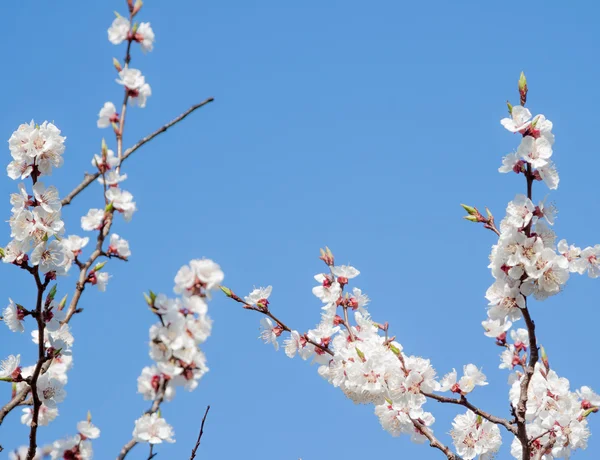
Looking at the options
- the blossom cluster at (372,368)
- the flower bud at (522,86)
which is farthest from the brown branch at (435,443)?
the flower bud at (522,86)

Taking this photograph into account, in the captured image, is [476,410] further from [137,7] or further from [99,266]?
[137,7]

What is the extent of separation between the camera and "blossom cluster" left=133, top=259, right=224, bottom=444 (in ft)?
9.89

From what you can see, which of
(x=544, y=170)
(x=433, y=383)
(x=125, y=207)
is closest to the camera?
(x=125, y=207)

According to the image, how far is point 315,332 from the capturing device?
5637 mm

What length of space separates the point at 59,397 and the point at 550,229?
3.16 m

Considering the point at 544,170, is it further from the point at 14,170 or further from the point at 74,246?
the point at 14,170

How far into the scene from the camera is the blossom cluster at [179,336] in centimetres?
302

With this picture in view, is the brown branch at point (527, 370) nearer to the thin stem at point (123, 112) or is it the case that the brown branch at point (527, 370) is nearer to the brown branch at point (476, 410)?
the brown branch at point (476, 410)

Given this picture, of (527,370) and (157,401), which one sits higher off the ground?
(527,370)

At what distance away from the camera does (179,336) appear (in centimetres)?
301

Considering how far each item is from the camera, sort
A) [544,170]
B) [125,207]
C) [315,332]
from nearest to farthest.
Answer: [125,207]
[544,170]
[315,332]

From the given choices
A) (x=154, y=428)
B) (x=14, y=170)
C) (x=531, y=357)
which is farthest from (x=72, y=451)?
(x=531, y=357)

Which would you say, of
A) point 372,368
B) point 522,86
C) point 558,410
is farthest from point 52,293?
point 558,410

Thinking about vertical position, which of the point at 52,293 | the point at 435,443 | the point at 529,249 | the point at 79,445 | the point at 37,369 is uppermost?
the point at 529,249
